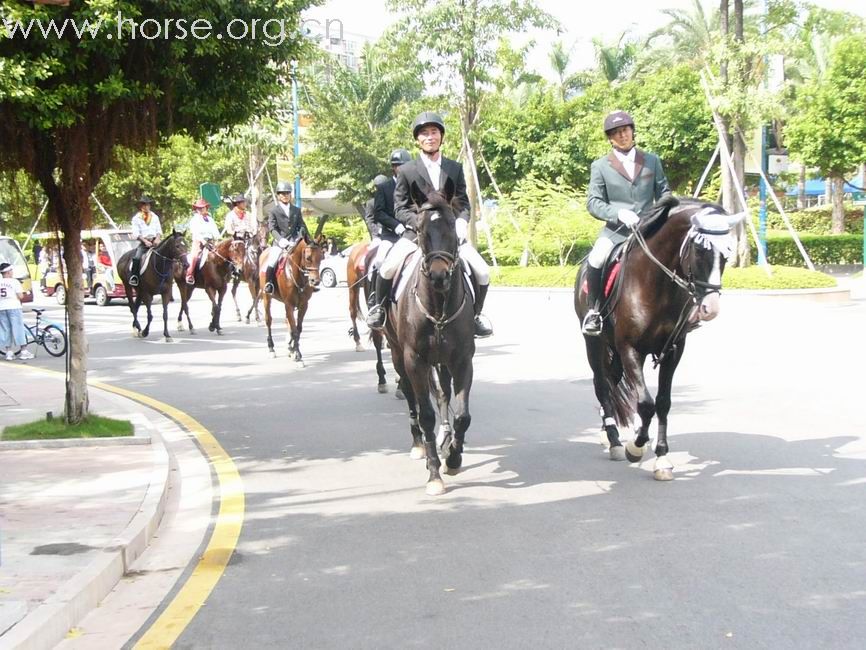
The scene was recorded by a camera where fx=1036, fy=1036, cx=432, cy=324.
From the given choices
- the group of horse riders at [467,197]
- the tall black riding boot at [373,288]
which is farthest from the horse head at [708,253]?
the tall black riding boot at [373,288]

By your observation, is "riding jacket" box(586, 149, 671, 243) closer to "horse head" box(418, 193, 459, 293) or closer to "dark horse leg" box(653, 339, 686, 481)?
"dark horse leg" box(653, 339, 686, 481)

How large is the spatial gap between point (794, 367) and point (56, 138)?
983 centimetres

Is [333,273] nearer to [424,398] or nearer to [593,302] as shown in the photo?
[593,302]

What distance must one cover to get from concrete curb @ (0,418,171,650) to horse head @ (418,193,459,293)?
8.48ft

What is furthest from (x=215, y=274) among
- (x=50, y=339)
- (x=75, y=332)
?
(x=75, y=332)

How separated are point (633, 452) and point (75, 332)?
18.5ft

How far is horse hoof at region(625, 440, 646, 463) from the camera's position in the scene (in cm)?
860

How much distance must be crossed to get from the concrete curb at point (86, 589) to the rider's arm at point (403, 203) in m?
2.85

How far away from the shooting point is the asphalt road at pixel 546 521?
Result: 512 centimetres

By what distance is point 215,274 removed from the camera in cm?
2259

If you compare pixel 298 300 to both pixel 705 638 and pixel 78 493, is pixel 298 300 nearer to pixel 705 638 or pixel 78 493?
pixel 78 493

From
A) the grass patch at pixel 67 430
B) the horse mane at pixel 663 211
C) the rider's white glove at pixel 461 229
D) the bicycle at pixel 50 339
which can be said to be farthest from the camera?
the bicycle at pixel 50 339

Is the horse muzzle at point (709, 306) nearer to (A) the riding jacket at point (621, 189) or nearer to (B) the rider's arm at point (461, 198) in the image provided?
(A) the riding jacket at point (621, 189)

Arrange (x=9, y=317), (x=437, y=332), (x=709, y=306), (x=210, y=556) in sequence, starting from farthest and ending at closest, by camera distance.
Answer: (x=9, y=317) → (x=437, y=332) → (x=709, y=306) → (x=210, y=556)
